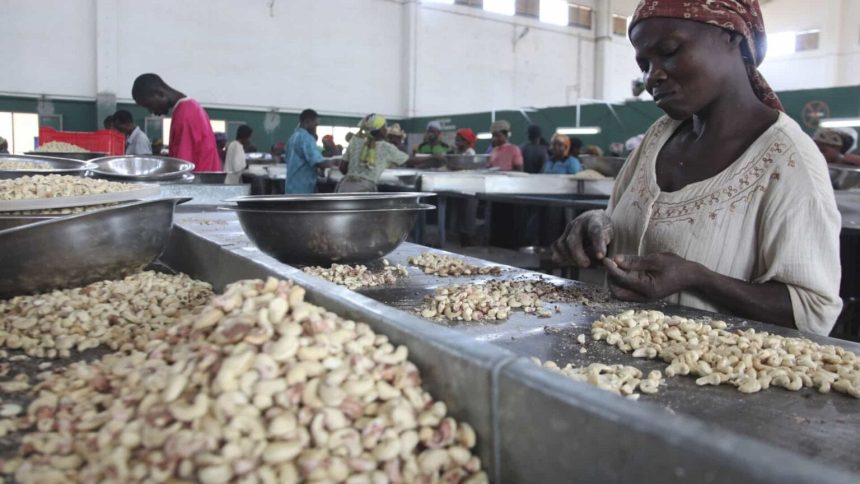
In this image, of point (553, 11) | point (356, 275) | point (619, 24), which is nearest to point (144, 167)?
point (356, 275)

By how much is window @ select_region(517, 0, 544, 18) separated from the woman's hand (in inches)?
545

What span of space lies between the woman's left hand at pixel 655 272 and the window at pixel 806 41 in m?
15.6

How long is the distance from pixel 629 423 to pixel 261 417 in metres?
0.38

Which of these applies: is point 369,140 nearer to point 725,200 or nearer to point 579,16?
point 725,200

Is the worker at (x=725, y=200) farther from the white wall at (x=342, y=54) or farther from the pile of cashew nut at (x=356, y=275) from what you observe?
the white wall at (x=342, y=54)

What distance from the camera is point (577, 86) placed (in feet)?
49.8

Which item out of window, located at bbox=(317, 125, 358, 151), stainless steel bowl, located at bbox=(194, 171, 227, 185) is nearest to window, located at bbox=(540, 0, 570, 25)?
window, located at bbox=(317, 125, 358, 151)

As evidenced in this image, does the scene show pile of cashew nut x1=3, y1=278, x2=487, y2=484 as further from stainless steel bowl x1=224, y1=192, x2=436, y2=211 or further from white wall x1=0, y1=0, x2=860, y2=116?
white wall x1=0, y1=0, x2=860, y2=116

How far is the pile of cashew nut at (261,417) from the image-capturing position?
0.63 meters

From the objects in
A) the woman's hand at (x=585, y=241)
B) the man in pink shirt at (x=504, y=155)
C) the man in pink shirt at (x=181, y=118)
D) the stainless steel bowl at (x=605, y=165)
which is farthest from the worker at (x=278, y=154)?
the woman's hand at (x=585, y=241)

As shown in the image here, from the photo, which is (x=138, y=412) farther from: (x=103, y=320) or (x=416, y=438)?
(x=103, y=320)

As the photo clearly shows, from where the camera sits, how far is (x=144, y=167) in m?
3.33

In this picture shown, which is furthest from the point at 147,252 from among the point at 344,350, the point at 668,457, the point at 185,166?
the point at 185,166

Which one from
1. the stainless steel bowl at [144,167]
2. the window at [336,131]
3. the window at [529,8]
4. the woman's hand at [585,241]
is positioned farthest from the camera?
the window at [529,8]
